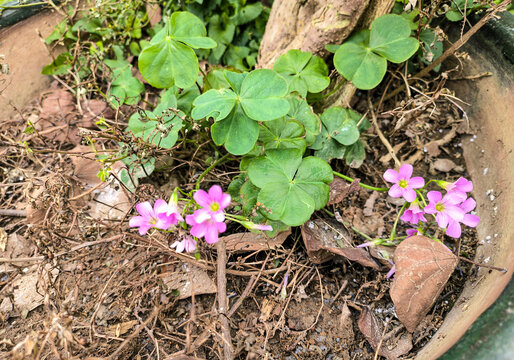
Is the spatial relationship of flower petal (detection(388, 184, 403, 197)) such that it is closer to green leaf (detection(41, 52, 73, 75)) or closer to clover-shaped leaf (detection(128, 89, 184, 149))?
clover-shaped leaf (detection(128, 89, 184, 149))

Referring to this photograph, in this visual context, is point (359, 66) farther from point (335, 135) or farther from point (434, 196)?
point (434, 196)

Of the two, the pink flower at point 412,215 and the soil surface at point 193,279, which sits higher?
the pink flower at point 412,215

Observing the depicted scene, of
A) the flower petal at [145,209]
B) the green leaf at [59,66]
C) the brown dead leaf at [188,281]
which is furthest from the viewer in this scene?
the green leaf at [59,66]

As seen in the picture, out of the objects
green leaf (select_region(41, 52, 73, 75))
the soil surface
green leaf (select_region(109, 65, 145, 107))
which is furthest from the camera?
green leaf (select_region(41, 52, 73, 75))

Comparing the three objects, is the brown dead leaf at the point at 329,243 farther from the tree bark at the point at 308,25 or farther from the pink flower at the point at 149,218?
the tree bark at the point at 308,25

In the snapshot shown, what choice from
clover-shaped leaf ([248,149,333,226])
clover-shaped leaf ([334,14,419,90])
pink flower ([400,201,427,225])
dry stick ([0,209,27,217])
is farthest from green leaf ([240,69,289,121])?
dry stick ([0,209,27,217])

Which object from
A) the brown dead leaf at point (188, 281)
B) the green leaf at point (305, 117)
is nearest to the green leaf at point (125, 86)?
the green leaf at point (305, 117)

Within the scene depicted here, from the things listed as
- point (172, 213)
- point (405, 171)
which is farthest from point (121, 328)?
point (405, 171)
